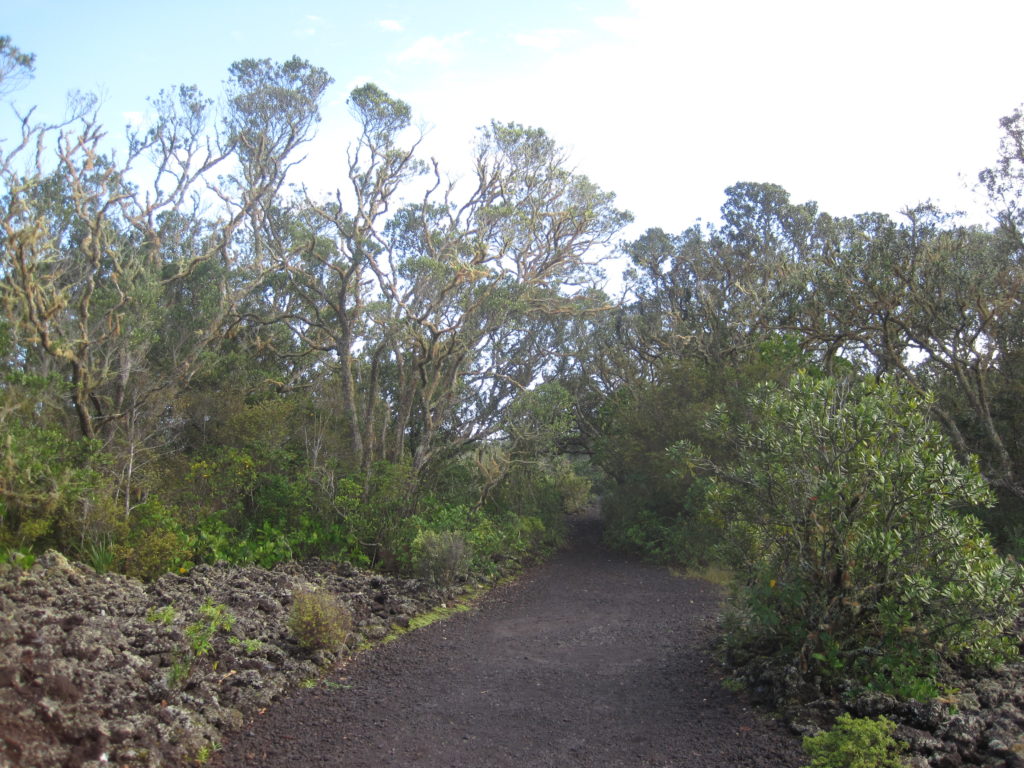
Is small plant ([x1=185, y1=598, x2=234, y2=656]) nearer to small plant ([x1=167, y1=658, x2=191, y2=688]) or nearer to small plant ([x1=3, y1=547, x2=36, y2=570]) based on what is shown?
small plant ([x1=167, y1=658, x2=191, y2=688])

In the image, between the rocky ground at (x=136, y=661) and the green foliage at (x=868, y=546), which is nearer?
the rocky ground at (x=136, y=661)

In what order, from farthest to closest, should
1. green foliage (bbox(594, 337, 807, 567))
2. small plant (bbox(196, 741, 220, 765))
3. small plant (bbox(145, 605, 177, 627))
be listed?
1. green foliage (bbox(594, 337, 807, 567))
2. small plant (bbox(145, 605, 177, 627))
3. small plant (bbox(196, 741, 220, 765))

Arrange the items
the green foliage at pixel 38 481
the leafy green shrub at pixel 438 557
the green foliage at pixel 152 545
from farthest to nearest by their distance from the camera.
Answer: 1. the leafy green shrub at pixel 438 557
2. the green foliage at pixel 152 545
3. the green foliage at pixel 38 481

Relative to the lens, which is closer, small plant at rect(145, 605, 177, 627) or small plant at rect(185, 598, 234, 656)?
small plant at rect(185, 598, 234, 656)

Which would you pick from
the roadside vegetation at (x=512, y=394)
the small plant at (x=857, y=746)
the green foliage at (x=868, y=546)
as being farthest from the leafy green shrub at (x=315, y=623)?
the small plant at (x=857, y=746)

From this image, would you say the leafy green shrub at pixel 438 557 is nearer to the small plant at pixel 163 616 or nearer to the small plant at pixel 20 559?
the small plant at pixel 163 616

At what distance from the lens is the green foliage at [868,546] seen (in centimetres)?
511

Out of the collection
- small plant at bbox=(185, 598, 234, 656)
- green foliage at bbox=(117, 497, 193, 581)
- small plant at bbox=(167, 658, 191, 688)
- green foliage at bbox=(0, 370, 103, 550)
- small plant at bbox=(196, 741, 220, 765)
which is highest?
green foliage at bbox=(0, 370, 103, 550)

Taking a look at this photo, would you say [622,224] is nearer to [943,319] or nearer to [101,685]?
[943,319]

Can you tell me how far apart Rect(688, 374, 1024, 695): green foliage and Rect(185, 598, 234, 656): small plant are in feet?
13.4

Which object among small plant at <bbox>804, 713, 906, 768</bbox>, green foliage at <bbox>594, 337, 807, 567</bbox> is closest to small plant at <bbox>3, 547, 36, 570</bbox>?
small plant at <bbox>804, 713, 906, 768</bbox>

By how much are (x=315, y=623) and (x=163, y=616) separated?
1.24m

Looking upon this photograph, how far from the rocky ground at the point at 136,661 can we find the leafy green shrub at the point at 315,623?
0.13 metres

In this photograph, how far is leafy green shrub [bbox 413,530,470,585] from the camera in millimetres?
9945
